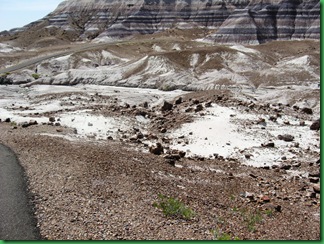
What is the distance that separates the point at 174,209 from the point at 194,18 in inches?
5421

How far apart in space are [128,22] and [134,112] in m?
111

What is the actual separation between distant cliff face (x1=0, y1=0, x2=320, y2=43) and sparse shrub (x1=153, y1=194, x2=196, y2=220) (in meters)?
95.0

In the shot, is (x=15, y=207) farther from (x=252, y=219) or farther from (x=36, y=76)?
(x=36, y=76)

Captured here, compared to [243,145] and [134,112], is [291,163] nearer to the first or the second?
[243,145]

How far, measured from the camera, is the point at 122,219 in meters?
13.0

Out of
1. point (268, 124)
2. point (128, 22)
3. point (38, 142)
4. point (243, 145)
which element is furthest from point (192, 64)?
point (128, 22)

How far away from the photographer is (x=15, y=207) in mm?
13312

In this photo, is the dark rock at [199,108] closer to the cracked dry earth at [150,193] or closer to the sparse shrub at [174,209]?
the cracked dry earth at [150,193]

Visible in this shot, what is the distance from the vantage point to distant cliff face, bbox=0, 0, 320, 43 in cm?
10725

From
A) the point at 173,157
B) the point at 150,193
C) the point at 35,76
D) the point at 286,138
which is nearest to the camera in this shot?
the point at 150,193

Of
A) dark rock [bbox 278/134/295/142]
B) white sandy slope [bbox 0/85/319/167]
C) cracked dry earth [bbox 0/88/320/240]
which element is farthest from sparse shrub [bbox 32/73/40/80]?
dark rock [bbox 278/134/295/142]

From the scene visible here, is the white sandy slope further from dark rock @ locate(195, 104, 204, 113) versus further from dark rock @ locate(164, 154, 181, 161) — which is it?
dark rock @ locate(164, 154, 181, 161)

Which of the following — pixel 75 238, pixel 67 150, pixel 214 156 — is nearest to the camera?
pixel 75 238

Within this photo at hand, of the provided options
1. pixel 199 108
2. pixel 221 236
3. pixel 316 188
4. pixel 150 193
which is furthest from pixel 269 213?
pixel 199 108
